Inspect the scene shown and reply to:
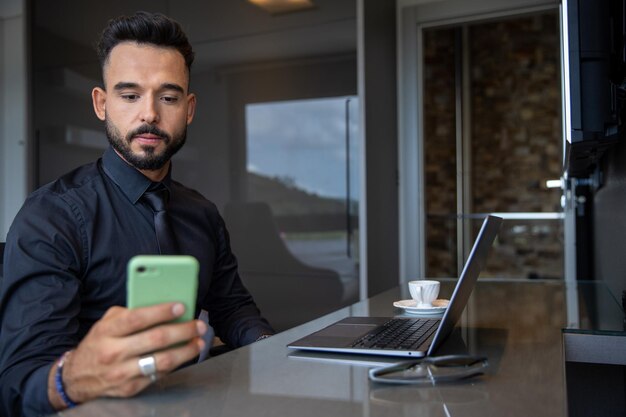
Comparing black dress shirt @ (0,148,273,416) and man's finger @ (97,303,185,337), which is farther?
black dress shirt @ (0,148,273,416)

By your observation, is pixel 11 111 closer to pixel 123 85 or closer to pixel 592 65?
pixel 123 85

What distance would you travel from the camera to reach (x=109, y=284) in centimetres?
130

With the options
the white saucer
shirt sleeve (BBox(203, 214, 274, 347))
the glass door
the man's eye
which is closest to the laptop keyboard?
the white saucer

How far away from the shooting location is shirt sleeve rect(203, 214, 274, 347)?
1526 mm

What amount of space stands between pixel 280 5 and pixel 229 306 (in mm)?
2278

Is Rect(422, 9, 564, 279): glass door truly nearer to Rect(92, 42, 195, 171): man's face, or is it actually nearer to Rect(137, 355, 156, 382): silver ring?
Rect(92, 42, 195, 171): man's face

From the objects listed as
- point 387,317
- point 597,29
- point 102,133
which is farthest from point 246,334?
point 102,133

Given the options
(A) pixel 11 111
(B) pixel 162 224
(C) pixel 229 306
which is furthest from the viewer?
(A) pixel 11 111

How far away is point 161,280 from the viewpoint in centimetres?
67

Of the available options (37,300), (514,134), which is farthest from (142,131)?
(514,134)

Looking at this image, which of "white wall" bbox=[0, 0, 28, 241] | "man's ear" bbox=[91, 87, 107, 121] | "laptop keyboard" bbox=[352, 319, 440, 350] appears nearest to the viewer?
"laptop keyboard" bbox=[352, 319, 440, 350]

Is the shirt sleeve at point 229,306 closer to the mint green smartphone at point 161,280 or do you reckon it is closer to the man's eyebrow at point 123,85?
the man's eyebrow at point 123,85

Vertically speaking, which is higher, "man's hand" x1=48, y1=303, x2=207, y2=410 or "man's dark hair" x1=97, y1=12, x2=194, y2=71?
"man's dark hair" x1=97, y1=12, x2=194, y2=71

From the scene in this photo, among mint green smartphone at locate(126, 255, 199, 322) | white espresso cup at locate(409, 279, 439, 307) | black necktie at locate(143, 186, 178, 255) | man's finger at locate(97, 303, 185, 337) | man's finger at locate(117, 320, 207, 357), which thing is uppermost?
black necktie at locate(143, 186, 178, 255)
